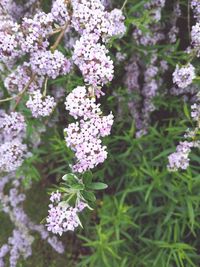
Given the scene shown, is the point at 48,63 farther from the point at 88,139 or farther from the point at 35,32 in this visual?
the point at 88,139

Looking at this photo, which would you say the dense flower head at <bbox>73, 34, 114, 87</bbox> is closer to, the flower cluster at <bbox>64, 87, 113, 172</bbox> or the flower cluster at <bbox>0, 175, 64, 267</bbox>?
the flower cluster at <bbox>64, 87, 113, 172</bbox>

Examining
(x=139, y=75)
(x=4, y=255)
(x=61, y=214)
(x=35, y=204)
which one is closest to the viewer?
(x=61, y=214)

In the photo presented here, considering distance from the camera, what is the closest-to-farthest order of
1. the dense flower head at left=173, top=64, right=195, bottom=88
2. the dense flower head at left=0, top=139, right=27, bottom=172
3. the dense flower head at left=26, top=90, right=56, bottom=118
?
the dense flower head at left=26, top=90, right=56, bottom=118
the dense flower head at left=173, top=64, right=195, bottom=88
the dense flower head at left=0, top=139, right=27, bottom=172

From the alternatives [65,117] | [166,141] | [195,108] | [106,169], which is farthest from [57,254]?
[195,108]

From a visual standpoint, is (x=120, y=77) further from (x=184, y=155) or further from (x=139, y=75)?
(x=184, y=155)

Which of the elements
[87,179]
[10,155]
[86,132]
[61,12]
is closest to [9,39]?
[61,12]

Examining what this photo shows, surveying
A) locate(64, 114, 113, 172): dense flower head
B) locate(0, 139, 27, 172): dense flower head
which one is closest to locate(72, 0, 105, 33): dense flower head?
locate(64, 114, 113, 172): dense flower head

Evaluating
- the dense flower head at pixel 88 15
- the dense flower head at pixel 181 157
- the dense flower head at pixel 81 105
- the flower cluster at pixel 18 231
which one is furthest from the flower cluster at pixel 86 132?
the flower cluster at pixel 18 231
